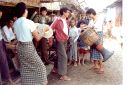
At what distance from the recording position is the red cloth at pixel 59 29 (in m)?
6.85

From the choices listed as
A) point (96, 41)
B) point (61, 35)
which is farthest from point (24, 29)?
point (96, 41)

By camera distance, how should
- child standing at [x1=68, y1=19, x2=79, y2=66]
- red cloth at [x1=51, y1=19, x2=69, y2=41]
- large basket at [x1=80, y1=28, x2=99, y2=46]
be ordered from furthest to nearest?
child standing at [x1=68, y1=19, x2=79, y2=66]
large basket at [x1=80, y1=28, x2=99, y2=46]
red cloth at [x1=51, y1=19, x2=69, y2=41]

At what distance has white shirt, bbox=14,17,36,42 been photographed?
4996mm

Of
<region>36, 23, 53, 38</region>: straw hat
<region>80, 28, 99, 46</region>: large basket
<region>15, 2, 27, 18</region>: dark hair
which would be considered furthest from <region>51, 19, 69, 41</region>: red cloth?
<region>15, 2, 27, 18</region>: dark hair

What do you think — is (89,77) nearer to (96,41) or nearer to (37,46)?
(96,41)

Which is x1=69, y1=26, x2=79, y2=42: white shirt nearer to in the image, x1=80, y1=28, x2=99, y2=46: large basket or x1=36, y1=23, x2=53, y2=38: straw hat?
x1=80, y1=28, x2=99, y2=46: large basket

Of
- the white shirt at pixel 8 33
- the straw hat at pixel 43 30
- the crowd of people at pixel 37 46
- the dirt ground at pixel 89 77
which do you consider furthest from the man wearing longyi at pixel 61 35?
the white shirt at pixel 8 33

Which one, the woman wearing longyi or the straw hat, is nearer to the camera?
the woman wearing longyi

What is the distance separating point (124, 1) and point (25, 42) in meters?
2.69

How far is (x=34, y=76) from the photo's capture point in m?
5.34

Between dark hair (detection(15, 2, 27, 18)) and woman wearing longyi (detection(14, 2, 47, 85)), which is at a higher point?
dark hair (detection(15, 2, 27, 18))

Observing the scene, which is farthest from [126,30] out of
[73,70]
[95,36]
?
A: [73,70]

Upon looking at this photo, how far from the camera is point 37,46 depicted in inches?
297

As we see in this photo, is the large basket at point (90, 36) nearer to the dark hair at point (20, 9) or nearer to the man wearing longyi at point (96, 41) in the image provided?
the man wearing longyi at point (96, 41)
